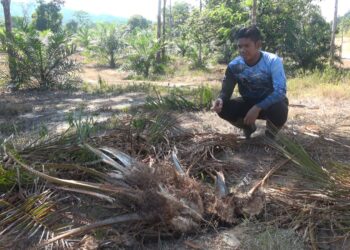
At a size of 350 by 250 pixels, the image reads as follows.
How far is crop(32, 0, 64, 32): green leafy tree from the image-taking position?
31844mm

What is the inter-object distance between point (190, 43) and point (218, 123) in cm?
1517

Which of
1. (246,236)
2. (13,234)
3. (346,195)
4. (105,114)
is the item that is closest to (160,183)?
(246,236)

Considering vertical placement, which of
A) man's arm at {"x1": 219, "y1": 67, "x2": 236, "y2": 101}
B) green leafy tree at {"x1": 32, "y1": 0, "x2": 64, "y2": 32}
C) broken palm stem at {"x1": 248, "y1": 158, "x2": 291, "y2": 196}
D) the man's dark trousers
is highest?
green leafy tree at {"x1": 32, "y1": 0, "x2": 64, "y2": 32}

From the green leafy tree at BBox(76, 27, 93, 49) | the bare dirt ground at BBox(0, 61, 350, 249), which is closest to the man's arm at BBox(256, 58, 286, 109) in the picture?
the bare dirt ground at BBox(0, 61, 350, 249)

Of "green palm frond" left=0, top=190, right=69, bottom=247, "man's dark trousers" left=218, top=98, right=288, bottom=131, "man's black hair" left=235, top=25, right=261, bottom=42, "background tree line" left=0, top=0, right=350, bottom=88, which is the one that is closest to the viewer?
"green palm frond" left=0, top=190, right=69, bottom=247

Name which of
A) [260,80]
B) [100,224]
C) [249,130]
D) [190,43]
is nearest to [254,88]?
[260,80]

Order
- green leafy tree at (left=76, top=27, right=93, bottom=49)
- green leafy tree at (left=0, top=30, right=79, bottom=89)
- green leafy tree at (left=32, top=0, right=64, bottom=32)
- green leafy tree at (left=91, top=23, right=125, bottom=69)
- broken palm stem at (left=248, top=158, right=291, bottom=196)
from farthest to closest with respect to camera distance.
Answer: green leafy tree at (left=32, top=0, right=64, bottom=32) → green leafy tree at (left=76, top=27, right=93, bottom=49) → green leafy tree at (left=91, top=23, right=125, bottom=69) → green leafy tree at (left=0, top=30, right=79, bottom=89) → broken palm stem at (left=248, top=158, right=291, bottom=196)

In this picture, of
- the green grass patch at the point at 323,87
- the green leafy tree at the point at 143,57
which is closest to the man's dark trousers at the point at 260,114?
the green grass patch at the point at 323,87

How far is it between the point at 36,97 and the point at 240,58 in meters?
6.06

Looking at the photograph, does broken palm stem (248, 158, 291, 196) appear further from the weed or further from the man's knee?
the man's knee

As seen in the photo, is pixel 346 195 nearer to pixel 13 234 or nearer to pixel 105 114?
Result: pixel 13 234

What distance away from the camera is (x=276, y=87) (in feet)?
11.3

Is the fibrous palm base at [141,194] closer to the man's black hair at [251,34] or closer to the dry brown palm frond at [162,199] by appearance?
the dry brown palm frond at [162,199]

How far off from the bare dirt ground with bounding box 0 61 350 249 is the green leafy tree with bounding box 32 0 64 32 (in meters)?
23.9
